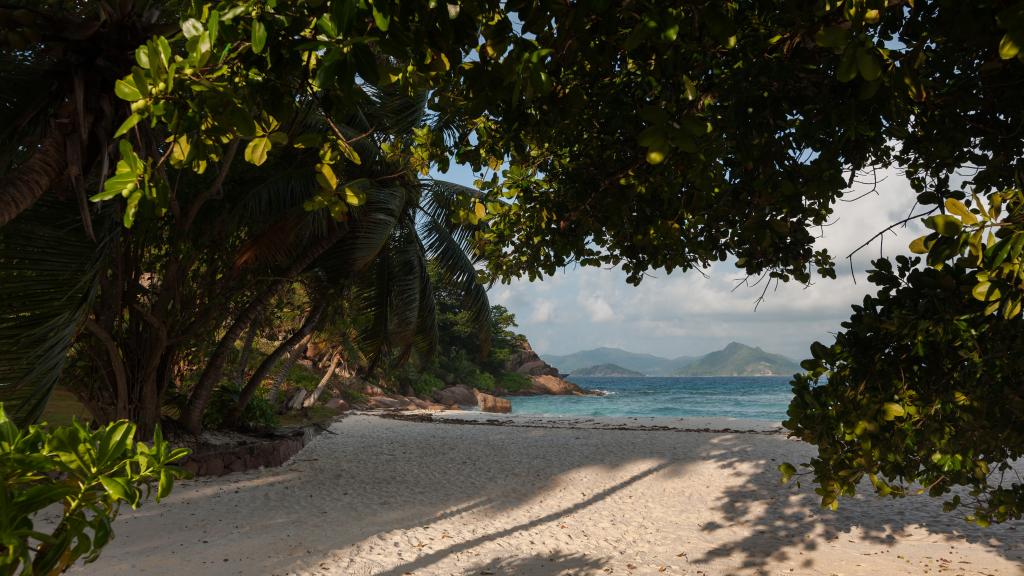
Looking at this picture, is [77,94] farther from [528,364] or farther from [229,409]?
[528,364]

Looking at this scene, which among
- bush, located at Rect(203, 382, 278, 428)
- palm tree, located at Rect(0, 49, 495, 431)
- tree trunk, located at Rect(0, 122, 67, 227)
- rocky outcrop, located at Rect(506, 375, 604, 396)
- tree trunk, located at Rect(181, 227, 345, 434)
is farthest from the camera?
rocky outcrop, located at Rect(506, 375, 604, 396)

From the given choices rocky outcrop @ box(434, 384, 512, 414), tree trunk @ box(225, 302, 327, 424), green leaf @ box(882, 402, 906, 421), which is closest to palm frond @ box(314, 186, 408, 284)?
tree trunk @ box(225, 302, 327, 424)

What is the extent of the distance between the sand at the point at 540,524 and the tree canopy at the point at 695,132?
10.4ft

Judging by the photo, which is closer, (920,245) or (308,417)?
(920,245)

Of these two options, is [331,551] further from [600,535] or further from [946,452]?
[946,452]

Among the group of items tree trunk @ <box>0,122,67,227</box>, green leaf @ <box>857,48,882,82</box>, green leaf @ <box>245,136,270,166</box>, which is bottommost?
green leaf @ <box>245,136,270,166</box>

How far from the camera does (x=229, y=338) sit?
10414mm

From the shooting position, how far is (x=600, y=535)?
24.0ft

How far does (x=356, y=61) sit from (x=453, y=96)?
1.86 metres

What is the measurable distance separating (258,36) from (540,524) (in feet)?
23.4

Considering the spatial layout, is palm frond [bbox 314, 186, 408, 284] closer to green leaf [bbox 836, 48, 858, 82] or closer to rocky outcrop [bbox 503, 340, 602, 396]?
green leaf [bbox 836, 48, 858, 82]

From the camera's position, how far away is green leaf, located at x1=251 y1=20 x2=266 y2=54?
65.9 inches

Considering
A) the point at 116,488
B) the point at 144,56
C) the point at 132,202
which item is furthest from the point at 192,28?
the point at 116,488

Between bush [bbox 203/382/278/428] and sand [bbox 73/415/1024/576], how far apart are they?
204 centimetres
